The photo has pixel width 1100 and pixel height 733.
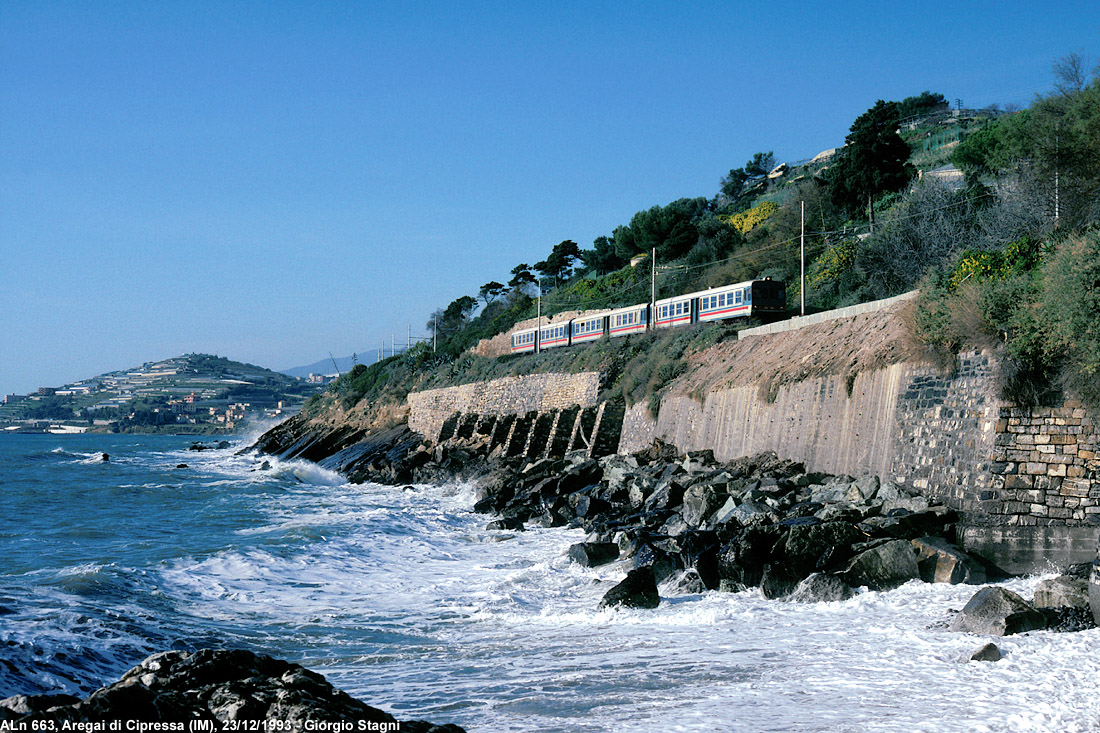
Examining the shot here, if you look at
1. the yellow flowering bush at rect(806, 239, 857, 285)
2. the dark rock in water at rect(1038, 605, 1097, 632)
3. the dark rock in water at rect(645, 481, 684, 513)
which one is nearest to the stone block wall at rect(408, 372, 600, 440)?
the dark rock in water at rect(645, 481, 684, 513)

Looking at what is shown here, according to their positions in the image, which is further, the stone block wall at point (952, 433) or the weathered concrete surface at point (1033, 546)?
the stone block wall at point (952, 433)

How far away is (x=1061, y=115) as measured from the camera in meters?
27.2

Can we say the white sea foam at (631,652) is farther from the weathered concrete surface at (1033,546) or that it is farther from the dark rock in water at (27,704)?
the dark rock in water at (27,704)

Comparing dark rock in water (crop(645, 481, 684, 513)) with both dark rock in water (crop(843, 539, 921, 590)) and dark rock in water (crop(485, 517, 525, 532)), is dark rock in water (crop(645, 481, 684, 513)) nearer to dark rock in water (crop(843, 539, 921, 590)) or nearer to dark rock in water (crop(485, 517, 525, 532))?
dark rock in water (crop(485, 517, 525, 532))

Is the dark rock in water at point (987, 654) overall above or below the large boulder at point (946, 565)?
below

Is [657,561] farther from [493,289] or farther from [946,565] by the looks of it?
[493,289]

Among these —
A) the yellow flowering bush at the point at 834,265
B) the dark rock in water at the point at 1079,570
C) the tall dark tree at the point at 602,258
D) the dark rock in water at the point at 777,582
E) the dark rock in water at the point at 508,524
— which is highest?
the tall dark tree at the point at 602,258

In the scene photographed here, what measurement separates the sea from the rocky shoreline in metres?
0.37

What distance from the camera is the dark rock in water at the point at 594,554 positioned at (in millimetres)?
16141

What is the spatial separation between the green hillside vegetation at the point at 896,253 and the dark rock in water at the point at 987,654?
5.99 metres

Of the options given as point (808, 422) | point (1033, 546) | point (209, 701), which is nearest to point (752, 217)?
point (808, 422)

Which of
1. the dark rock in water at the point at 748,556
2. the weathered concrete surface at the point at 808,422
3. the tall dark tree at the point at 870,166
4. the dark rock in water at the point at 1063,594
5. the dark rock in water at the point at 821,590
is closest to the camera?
the dark rock in water at the point at 1063,594

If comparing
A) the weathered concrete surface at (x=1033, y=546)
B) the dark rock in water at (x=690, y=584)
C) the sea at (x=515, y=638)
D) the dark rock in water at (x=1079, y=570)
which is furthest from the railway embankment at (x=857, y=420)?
the dark rock in water at (x=690, y=584)

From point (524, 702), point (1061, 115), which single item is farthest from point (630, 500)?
point (1061, 115)
